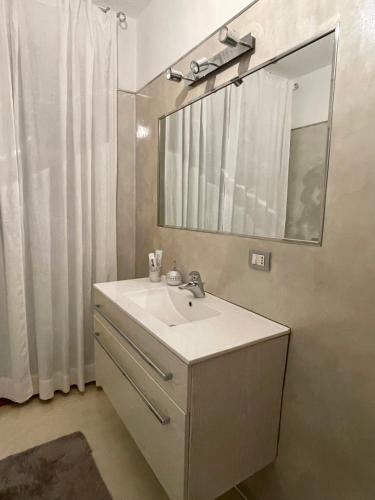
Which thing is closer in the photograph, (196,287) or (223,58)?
(223,58)

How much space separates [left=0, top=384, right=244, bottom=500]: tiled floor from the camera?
4.51 ft

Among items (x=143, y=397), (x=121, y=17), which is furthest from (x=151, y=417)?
(x=121, y=17)

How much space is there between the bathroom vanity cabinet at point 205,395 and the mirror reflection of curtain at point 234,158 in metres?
0.45

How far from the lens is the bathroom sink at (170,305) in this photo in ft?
4.49

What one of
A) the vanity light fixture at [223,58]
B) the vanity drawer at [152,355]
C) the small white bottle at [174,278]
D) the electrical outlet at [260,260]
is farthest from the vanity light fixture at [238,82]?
the vanity drawer at [152,355]

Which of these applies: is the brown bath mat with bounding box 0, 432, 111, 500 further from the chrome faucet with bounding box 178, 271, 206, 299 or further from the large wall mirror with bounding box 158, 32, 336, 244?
the large wall mirror with bounding box 158, 32, 336, 244

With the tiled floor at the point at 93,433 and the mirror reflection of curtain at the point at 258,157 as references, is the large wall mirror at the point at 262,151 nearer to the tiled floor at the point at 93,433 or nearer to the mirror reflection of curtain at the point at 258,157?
the mirror reflection of curtain at the point at 258,157

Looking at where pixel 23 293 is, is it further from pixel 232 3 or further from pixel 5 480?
pixel 232 3

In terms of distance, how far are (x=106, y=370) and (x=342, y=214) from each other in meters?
1.34

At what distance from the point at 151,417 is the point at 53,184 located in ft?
4.82

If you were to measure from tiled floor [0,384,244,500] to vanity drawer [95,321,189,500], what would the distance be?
0.35 m

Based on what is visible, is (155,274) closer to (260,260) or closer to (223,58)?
(260,260)

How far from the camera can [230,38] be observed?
Answer: 1087mm

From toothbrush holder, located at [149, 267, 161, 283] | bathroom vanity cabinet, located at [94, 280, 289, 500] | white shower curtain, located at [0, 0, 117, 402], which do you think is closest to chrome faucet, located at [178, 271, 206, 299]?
bathroom vanity cabinet, located at [94, 280, 289, 500]
